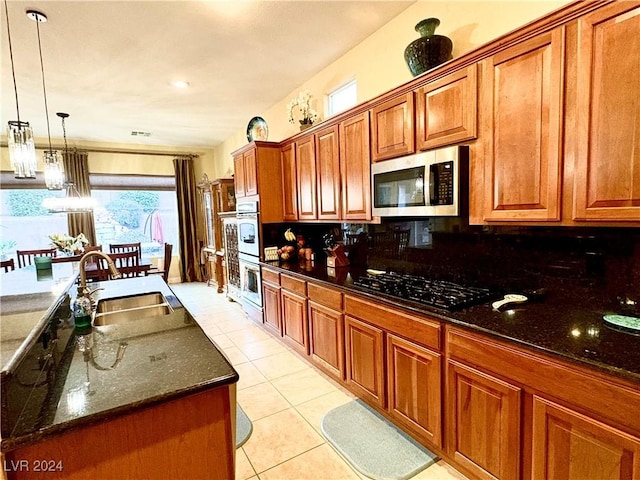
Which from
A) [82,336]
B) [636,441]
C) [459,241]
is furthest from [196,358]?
[459,241]

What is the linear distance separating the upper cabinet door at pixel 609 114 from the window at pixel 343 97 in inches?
81.1

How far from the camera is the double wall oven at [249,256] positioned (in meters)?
3.73

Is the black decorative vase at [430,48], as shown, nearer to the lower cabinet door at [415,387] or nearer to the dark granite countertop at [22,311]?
the lower cabinet door at [415,387]

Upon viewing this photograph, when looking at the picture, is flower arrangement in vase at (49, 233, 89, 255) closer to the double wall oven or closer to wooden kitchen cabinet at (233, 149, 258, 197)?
the double wall oven

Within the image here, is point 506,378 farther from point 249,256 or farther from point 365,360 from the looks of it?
point 249,256

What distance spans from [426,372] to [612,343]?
2.69 ft

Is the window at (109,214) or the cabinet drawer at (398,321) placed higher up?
the window at (109,214)

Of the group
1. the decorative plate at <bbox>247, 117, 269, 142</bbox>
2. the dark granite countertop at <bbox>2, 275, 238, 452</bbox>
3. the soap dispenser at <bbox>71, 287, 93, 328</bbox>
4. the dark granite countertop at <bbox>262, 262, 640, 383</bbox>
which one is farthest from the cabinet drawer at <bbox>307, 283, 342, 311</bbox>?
the decorative plate at <bbox>247, 117, 269, 142</bbox>

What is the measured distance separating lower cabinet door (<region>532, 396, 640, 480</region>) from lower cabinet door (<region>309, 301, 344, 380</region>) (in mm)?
1357

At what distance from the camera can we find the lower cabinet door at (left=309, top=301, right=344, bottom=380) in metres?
2.48

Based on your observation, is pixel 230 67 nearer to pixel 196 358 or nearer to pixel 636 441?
pixel 196 358

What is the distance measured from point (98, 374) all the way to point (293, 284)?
200cm

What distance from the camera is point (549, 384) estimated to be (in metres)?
1.24

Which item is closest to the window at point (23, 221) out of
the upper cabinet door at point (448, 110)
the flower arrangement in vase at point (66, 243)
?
the flower arrangement in vase at point (66, 243)
